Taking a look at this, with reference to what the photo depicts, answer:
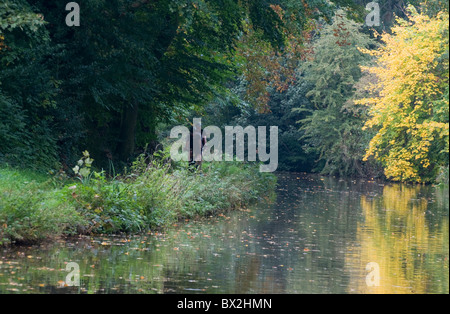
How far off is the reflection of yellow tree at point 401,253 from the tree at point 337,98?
2741 centimetres

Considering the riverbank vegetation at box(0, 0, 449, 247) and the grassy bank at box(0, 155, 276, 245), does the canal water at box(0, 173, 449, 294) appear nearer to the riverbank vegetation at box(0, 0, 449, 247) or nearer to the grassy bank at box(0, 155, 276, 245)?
the grassy bank at box(0, 155, 276, 245)

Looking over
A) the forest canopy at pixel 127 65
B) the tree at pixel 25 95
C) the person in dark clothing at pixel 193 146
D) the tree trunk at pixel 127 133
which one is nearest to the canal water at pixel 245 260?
the forest canopy at pixel 127 65

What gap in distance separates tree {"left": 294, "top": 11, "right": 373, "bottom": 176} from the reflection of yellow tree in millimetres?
27414

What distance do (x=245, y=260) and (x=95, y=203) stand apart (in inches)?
135

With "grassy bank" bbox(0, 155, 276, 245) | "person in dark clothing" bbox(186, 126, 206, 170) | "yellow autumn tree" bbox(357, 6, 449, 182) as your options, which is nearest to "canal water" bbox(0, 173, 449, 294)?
"grassy bank" bbox(0, 155, 276, 245)

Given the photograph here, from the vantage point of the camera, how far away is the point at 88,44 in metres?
18.2

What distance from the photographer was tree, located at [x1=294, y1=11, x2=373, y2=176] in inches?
1954

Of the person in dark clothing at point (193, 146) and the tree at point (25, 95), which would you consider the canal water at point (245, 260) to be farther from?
the person in dark clothing at point (193, 146)

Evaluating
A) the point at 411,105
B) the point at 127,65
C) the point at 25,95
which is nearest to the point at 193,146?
the point at 127,65

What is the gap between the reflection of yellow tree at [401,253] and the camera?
9.68 meters

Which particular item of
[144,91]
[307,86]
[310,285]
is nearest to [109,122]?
[144,91]

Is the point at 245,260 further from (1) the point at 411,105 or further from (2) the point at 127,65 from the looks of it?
(1) the point at 411,105

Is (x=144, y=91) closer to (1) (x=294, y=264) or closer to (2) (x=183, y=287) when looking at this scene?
(1) (x=294, y=264)

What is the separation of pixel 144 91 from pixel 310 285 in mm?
11021
